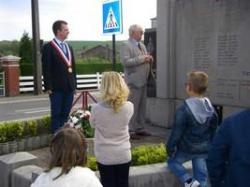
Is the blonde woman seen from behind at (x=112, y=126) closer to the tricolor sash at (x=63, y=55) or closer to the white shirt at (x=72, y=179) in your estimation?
the white shirt at (x=72, y=179)

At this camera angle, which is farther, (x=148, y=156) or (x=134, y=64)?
(x=134, y=64)

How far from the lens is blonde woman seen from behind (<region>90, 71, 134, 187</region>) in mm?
4750

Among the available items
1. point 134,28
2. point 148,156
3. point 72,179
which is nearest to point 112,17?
point 134,28

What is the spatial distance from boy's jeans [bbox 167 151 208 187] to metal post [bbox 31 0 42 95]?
21.5 metres

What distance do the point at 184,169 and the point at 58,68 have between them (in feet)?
9.53

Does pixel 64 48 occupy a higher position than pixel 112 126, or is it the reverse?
pixel 64 48

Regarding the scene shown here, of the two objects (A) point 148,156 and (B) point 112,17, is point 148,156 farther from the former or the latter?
(B) point 112,17

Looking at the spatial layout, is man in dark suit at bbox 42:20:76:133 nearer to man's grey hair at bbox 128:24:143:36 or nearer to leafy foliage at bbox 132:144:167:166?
man's grey hair at bbox 128:24:143:36

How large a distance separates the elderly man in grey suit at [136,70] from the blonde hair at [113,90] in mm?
3443

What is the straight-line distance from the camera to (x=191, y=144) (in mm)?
5270

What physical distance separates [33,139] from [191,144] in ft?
10.5

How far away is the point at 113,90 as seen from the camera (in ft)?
15.5

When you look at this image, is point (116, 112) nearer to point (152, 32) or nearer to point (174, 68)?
point (174, 68)

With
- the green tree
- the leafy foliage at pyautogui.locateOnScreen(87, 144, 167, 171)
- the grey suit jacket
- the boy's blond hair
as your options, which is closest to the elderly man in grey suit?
the grey suit jacket
